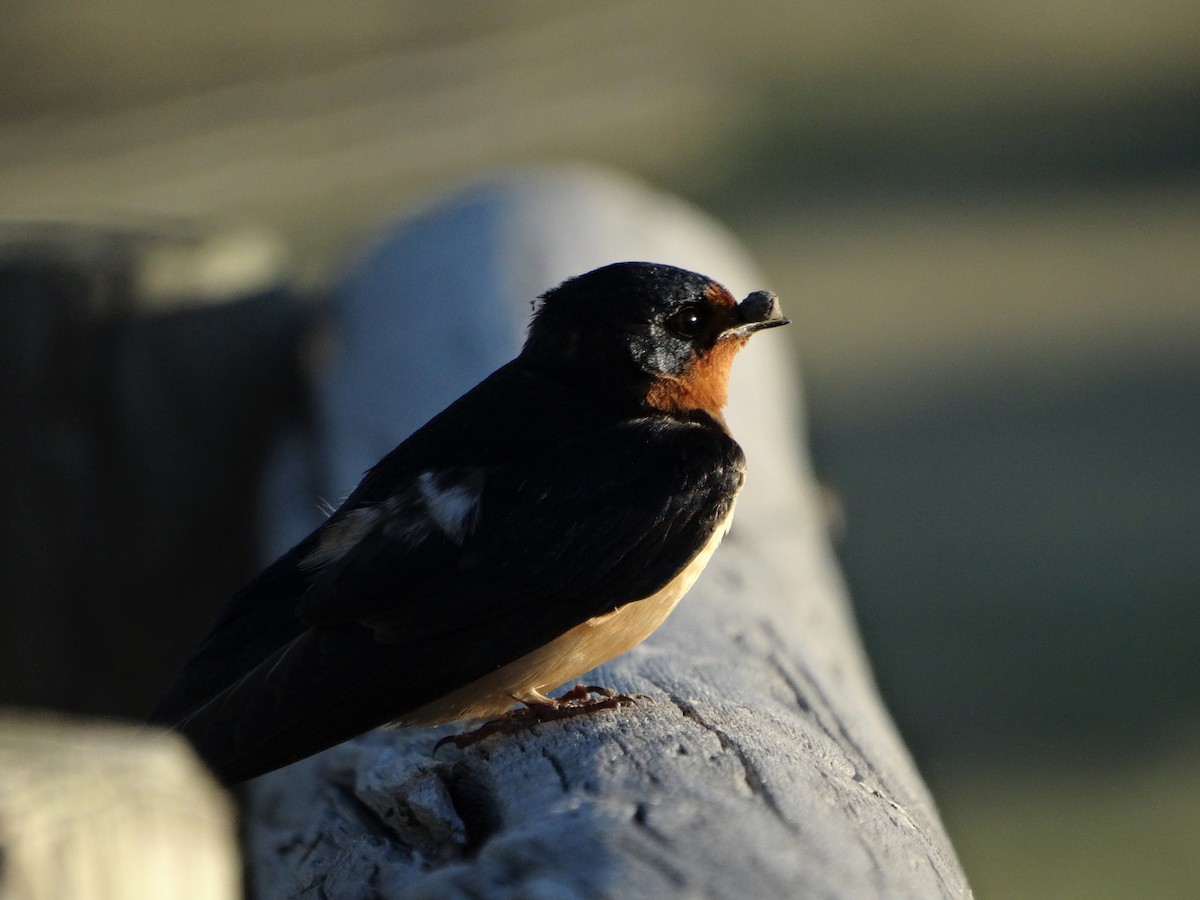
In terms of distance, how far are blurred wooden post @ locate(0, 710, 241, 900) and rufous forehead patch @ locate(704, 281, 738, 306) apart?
1907 mm

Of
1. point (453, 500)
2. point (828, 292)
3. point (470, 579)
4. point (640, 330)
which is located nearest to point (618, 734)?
point (470, 579)

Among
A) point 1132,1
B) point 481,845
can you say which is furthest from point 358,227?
point 1132,1

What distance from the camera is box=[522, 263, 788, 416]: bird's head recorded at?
10.1ft

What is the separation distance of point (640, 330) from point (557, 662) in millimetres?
752

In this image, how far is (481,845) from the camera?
205 centimetres

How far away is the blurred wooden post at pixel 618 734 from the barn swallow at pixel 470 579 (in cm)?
14

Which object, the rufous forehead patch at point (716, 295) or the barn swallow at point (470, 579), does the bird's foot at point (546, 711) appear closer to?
the barn swallow at point (470, 579)

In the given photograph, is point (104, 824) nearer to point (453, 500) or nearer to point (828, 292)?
point (453, 500)

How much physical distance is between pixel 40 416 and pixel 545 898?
9.36 ft

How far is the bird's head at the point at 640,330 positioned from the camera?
10.1 ft

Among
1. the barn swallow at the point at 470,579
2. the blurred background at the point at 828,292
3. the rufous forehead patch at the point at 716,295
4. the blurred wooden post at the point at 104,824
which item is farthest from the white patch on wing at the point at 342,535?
the blurred background at the point at 828,292

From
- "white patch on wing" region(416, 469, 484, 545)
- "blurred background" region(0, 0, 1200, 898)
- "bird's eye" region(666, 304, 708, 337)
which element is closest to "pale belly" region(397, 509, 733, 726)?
"white patch on wing" region(416, 469, 484, 545)

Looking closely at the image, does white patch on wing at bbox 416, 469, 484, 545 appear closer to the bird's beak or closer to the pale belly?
the pale belly

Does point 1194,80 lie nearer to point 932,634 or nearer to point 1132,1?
point 1132,1
